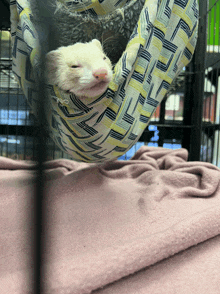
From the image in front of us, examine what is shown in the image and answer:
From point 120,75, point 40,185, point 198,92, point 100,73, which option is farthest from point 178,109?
point 40,185

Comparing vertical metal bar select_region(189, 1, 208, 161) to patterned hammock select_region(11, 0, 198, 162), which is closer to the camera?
patterned hammock select_region(11, 0, 198, 162)

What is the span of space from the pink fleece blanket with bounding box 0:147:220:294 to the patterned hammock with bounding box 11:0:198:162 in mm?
164

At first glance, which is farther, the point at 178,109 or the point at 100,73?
the point at 178,109

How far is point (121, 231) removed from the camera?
29.7 inches

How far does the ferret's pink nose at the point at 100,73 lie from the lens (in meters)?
0.77

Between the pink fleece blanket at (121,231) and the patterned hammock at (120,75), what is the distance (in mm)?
164

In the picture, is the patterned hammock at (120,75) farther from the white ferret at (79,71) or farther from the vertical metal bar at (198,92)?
the vertical metal bar at (198,92)

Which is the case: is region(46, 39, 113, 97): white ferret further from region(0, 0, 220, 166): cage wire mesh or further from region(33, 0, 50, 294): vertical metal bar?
region(0, 0, 220, 166): cage wire mesh

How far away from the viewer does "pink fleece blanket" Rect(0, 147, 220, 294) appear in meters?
0.56

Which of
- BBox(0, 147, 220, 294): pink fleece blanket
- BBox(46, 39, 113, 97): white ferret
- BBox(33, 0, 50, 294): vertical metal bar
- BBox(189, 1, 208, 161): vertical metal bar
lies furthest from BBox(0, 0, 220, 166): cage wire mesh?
BBox(33, 0, 50, 294): vertical metal bar

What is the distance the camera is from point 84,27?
93cm

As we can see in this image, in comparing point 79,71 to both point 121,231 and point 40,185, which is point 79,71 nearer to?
point 121,231

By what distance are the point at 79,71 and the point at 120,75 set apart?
0.12 metres

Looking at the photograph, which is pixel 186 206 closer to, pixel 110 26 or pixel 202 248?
pixel 202 248
